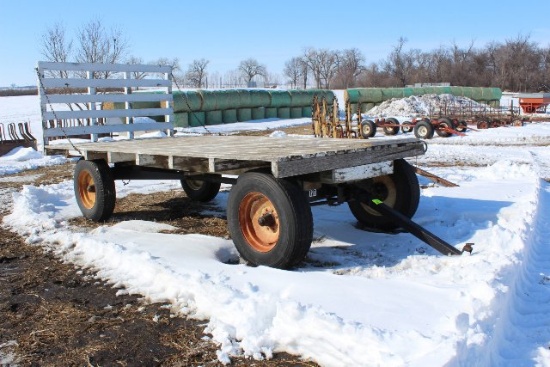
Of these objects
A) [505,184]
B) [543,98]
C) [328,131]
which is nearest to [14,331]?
[505,184]

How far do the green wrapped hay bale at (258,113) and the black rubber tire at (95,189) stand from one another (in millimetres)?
25206

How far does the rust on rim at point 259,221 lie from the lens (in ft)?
16.3

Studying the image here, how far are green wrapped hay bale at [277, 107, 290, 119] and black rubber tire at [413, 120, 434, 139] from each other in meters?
14.3

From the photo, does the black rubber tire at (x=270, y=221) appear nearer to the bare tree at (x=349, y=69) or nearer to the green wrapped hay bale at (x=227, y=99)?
the green wrapped hay bale at (x=227, y=99)

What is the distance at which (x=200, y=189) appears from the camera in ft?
27.9

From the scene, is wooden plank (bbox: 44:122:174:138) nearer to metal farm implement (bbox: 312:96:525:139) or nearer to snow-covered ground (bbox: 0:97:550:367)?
snow-covered ground (bbox: 0:97:550:367)

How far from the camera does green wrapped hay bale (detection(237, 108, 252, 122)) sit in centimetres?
3143

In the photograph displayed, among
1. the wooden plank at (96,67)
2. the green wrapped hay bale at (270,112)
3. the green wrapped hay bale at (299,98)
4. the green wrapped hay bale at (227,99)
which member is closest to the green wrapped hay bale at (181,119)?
the green wrapped hay bale at (227,99)

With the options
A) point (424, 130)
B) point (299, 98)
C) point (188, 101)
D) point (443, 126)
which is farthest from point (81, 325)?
point (299, 98)

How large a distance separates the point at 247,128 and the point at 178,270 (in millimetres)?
23470

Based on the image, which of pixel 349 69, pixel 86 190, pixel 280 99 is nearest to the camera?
pixel 86 190

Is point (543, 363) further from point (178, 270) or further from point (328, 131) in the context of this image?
point (328, 131)

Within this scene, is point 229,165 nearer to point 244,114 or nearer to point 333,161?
point 333,161

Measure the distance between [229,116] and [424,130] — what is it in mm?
12718
